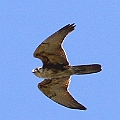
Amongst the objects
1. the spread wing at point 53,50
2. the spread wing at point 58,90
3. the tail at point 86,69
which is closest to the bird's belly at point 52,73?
the spread wing at point 53,50

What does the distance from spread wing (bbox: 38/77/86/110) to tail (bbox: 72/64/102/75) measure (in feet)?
4.79

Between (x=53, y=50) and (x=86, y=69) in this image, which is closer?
(x=86, y=69)

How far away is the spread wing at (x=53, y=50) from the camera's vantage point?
1859 cm

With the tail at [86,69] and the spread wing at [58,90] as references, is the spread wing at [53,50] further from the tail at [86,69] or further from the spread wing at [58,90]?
the spread wing at [58,90]

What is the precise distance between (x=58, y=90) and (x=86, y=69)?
2424 millimetres

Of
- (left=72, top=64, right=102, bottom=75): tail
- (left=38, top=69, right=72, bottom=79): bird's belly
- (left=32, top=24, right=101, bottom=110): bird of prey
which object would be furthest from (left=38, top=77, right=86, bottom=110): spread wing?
(left=72, top=64, right=102, bottom=75): tail

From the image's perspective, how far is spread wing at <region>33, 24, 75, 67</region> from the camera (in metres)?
18.6

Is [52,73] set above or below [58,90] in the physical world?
above

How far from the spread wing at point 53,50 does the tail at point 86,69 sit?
663 mm

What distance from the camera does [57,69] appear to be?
63.5 feet

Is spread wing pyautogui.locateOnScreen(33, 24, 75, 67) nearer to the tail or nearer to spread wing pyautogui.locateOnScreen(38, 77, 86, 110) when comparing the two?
the tail

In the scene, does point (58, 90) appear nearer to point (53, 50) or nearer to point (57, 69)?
point (57, 69)

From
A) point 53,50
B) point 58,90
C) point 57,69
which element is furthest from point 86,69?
point 58,90

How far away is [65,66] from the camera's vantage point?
759 inches
